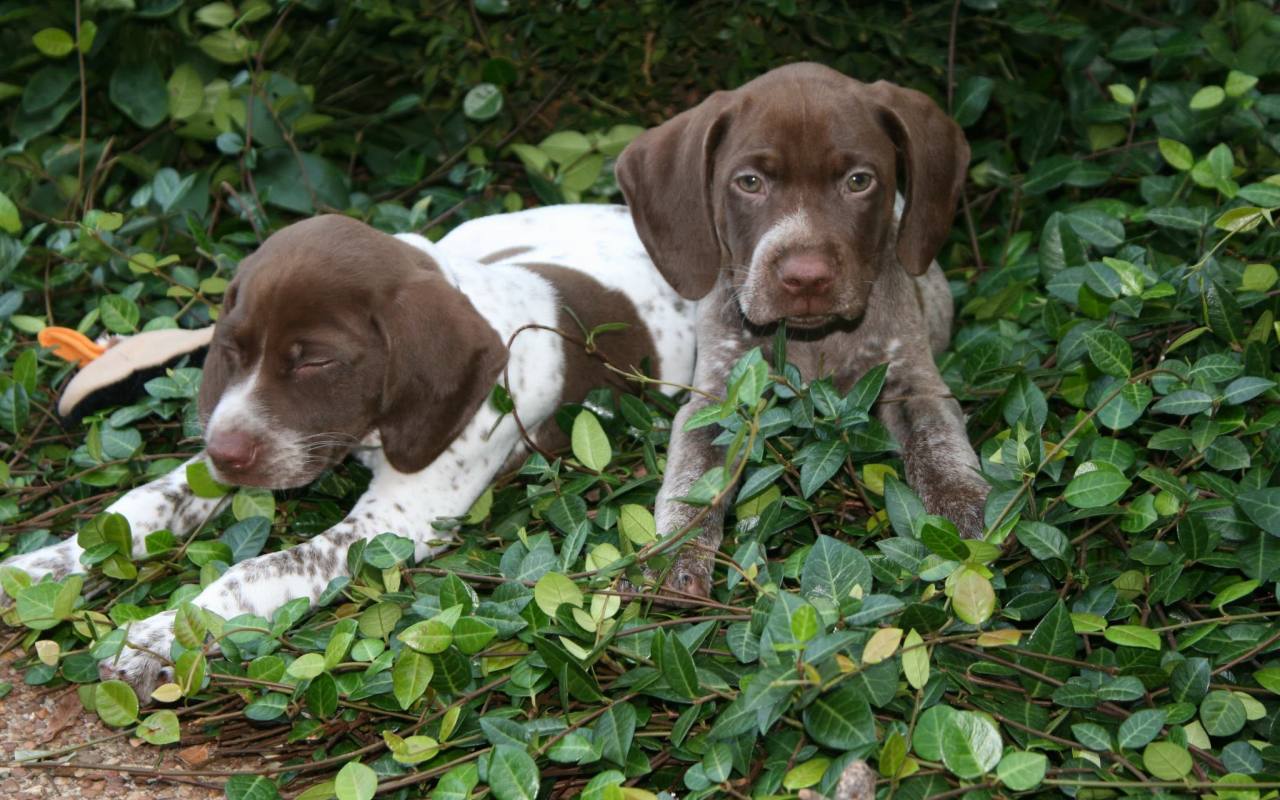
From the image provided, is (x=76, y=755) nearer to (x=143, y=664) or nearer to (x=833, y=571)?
(x=143, y=664)

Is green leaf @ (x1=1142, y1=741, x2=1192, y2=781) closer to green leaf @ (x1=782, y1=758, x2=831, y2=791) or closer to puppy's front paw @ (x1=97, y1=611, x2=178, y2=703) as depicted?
green leaf @ (x1=782, y1=758, x2=831, y2=791)

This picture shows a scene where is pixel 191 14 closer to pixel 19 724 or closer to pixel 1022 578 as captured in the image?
pixel 19 724

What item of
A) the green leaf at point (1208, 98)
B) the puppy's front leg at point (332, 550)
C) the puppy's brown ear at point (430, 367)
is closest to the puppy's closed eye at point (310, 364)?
the puppy's brown ear at point (430, 367)

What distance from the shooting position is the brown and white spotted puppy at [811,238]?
4273 mm

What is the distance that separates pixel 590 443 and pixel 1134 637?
1583 mm

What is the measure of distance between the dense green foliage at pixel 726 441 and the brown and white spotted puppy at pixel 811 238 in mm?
198

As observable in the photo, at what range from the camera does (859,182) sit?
14.4 feet

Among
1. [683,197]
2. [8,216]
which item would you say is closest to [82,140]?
[8,216]

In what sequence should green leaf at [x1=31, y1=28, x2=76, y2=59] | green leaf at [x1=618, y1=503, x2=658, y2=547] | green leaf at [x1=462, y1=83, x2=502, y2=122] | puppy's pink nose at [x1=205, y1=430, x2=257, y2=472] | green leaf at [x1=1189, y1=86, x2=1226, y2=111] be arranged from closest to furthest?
green leaf at [x1=618, y1=503, x2=658, y2=547]
puppy's pink nose at [x1=205, y1=430, x2=257, y2=472]
green leaf at [x1=1189, y1=86, x2=1226, y2=111]
green leaf at [x1=31, y1=28, x2=76, y2=59]
green leaf at [x1=462, y1=83, x2=502, y2=122]

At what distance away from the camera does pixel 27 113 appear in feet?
20.2

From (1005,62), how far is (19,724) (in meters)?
4.91

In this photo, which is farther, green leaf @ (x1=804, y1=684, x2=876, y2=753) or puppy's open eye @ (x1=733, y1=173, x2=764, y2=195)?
puppy's open eye @ (x1=733, y1=173, x2=764, y2=195)

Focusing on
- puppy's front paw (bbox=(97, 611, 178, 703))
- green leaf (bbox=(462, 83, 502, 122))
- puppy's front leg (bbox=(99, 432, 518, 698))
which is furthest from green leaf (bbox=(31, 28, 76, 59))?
puppy's front paw (bbox=(97, 611, 178, 703))

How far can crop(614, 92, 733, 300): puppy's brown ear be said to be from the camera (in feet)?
15.0
